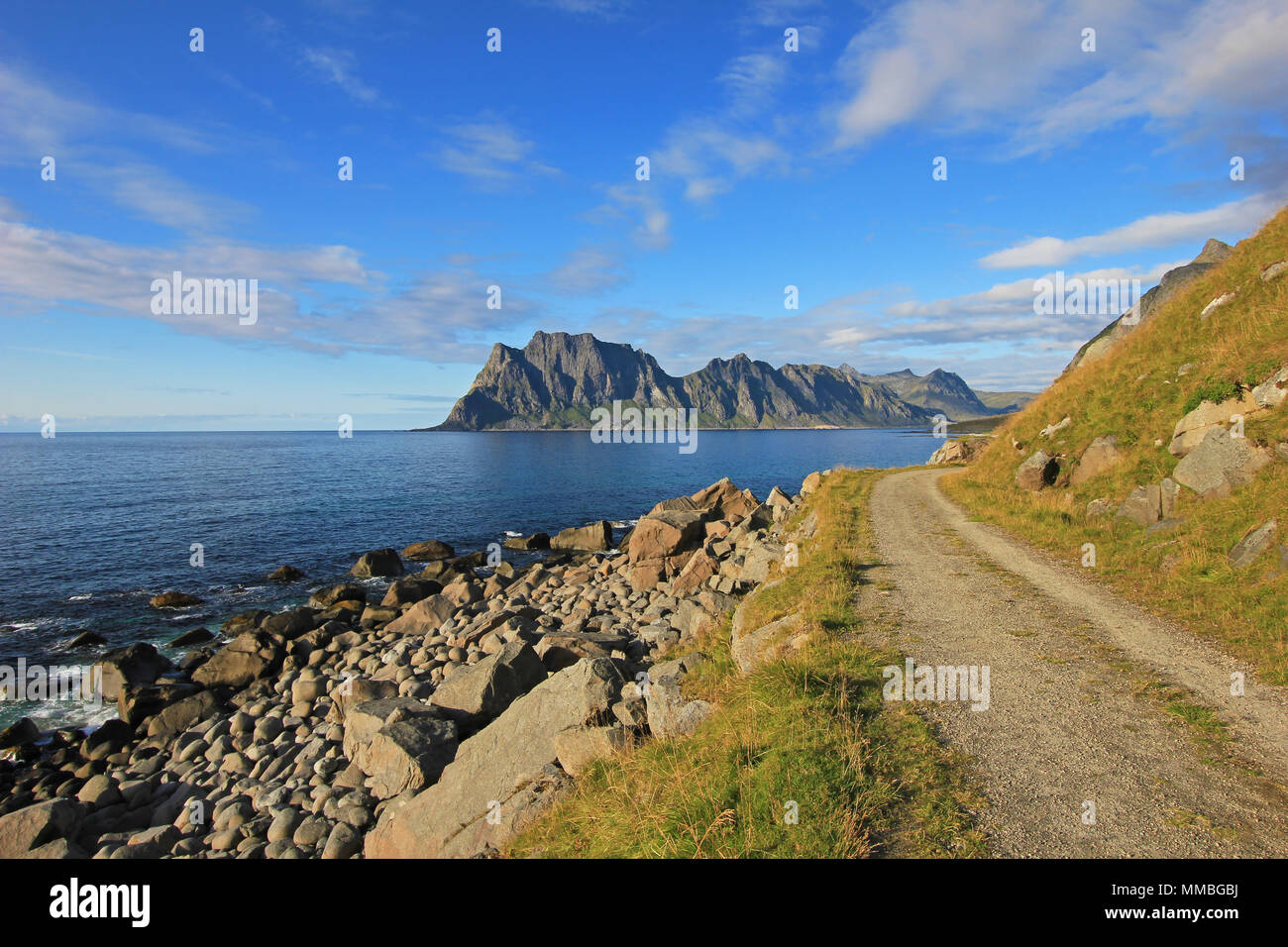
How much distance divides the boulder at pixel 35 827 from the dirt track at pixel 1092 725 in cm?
1959

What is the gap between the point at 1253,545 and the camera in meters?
12.3

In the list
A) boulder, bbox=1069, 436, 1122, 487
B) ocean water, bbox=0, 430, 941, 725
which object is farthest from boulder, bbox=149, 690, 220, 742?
boulder, bbox=1069, 436, 1122, 487

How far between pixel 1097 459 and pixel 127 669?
38263 millimetres

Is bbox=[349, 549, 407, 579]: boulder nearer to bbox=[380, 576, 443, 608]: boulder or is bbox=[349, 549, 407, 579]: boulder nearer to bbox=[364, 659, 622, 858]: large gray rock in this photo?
bbox=[380, 576, 443, 608]: boulder

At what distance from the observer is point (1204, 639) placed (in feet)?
33.7

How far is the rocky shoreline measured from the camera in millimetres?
10398

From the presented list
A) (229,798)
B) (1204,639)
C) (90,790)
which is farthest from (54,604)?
(1204,639)

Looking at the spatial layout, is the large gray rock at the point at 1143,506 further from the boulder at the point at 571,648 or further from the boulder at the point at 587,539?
the boulder at the point at 587,539

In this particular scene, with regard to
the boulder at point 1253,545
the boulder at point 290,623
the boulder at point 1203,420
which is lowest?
the boulder at point 290,623

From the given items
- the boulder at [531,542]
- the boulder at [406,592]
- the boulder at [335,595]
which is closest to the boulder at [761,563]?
the boulder at [406,592]

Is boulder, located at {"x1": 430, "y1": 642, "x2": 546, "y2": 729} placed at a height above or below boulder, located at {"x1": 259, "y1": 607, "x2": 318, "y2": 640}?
above

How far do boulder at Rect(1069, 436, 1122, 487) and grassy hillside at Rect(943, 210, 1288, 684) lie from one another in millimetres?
329

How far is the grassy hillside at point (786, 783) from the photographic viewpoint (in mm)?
5750
